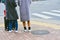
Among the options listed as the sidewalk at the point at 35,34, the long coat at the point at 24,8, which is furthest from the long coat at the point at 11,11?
the sidewalk at the point at 35,34

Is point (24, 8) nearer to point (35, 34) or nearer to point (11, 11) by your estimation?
point (11, 11)

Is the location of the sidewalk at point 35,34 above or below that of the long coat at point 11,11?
below

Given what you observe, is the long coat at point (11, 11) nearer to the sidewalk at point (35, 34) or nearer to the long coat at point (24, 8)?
the long coat at point (24, 8)

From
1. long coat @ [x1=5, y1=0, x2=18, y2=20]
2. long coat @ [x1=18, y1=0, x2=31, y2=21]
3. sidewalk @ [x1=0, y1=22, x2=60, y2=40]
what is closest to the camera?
sidewalk @ [x1=0, y1=22, x2=60, y2=40]

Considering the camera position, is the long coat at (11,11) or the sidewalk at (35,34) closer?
the sidewalk at (35,34)

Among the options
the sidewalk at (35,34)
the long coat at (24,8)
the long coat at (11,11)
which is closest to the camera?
the sidewalk at (35,34)

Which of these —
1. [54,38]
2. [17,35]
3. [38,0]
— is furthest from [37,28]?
[38,0]

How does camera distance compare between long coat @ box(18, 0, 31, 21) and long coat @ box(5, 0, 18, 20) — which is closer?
long coat @ box(18, 0, 31, 21)

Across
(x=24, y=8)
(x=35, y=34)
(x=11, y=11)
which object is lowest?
(x=35, y=34)

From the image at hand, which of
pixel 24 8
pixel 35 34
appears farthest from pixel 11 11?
pixel 35 34

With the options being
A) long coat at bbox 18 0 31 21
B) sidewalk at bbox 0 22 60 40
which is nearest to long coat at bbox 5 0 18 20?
long coat at bbox 18 0 31 21

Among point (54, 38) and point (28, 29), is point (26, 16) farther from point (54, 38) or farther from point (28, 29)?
point (54, 38)

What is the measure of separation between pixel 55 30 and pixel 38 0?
68.6 feet

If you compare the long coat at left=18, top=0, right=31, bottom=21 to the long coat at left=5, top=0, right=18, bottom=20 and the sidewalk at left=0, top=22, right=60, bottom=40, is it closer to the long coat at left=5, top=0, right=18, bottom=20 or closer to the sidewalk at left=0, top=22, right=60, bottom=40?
the long coat at left=5, top=0, right=18, bottom=20
